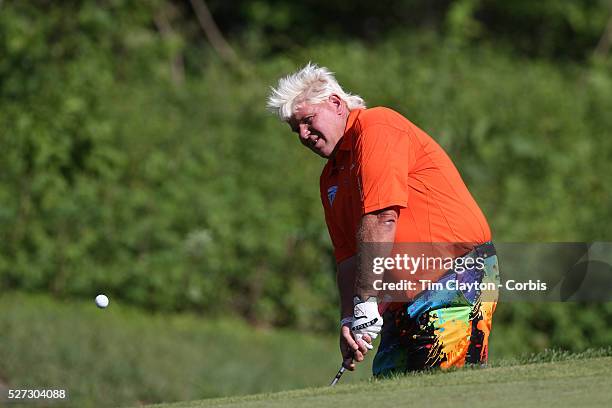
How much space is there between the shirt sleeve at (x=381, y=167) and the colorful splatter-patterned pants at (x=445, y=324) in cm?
54

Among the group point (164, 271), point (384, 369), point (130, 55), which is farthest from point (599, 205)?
point (384, 369)

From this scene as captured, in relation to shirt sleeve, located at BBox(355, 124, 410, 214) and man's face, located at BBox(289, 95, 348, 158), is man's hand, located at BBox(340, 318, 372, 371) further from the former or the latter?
man's face, located at BBox(289, 95, 348, 158)

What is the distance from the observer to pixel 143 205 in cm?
1316

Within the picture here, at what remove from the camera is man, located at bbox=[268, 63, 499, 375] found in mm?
5176

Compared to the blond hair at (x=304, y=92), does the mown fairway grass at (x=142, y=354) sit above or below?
below

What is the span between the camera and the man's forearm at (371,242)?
203 inches

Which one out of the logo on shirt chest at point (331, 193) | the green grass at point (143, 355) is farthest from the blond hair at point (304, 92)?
the green grass at point (143, 355)

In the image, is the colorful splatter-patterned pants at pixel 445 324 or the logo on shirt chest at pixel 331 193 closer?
the colorful splatter-patterned pants at pixel 445 324

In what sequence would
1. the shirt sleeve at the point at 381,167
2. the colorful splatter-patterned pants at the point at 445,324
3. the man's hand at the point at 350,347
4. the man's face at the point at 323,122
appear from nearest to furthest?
the shirt sleeve at the point at 381,167
the man's hand at the point at 350,347
the colorful splatter-patterned pants at the point at 445,324
the man's face at the point at 323,122

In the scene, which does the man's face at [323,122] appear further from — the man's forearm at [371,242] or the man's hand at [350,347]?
the man's hand at [350,347]

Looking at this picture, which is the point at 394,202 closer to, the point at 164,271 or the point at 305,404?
the point at 305,404

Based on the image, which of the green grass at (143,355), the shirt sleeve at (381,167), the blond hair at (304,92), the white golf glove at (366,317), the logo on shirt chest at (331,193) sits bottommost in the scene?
the green grass at (143,355)

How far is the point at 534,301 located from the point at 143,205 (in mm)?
4359

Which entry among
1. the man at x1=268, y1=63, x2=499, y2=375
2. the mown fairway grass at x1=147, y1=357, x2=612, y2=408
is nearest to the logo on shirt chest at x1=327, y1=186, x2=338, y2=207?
the man at x1=268, y1=63, x2=499, y2=375
